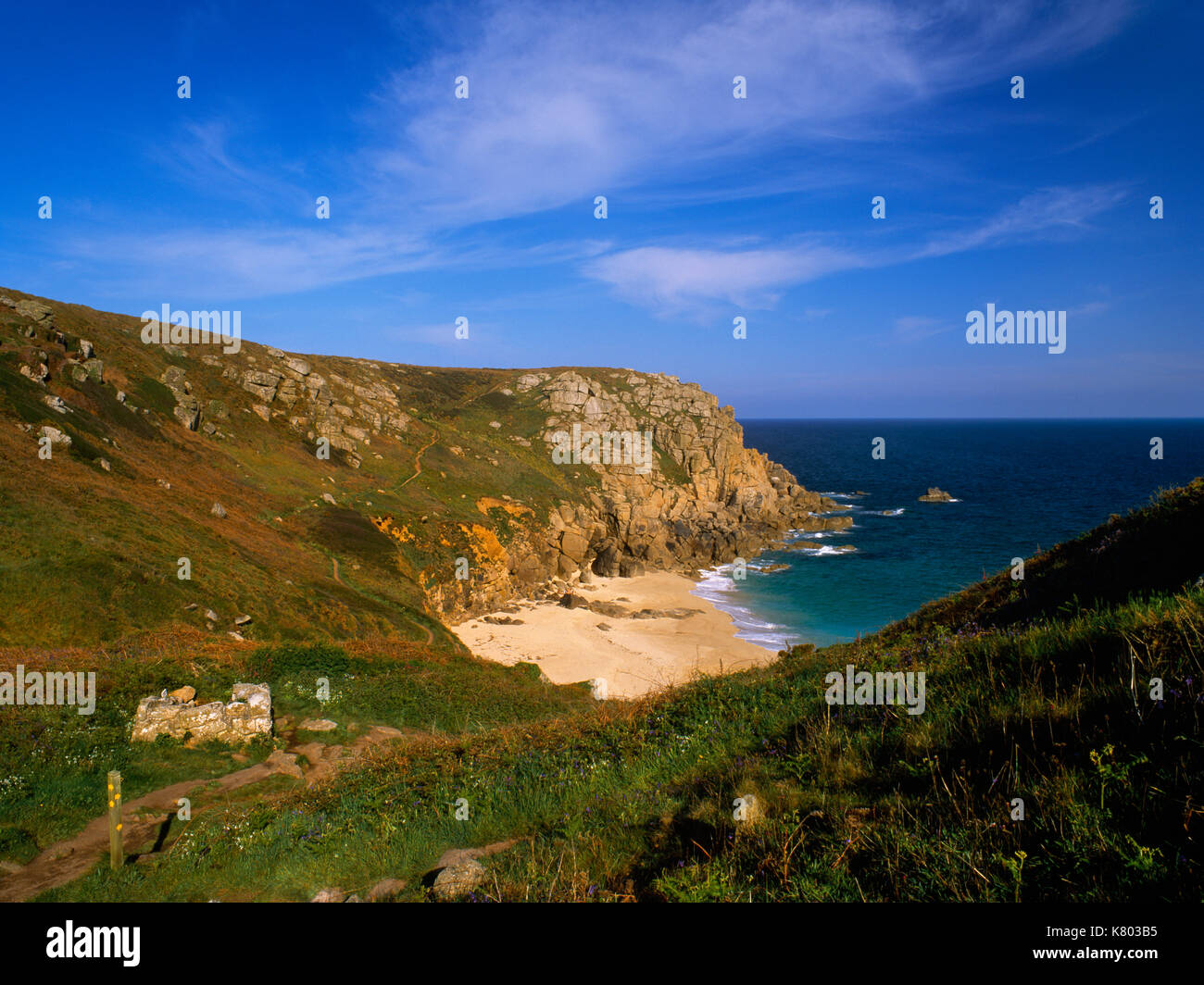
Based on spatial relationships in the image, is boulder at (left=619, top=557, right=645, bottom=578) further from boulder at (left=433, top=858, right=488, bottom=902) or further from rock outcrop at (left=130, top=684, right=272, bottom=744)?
boulder at (left=433, top=858, right=488, bottom=902)

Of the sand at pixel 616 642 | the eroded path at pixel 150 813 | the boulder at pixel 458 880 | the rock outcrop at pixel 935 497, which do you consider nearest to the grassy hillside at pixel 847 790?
the boulder at pixel 458 880

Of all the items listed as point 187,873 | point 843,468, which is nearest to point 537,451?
point 187,873

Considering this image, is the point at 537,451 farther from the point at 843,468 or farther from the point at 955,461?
the point at 955,461

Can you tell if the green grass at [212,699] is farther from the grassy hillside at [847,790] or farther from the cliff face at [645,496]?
the cliff face at [645,496]

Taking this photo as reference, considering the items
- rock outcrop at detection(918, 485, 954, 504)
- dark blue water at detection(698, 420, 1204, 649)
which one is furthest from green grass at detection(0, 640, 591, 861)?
rock outcrop at detection(918, 485, 954, 504)

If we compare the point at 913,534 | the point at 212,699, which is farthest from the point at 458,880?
the point at 913,534

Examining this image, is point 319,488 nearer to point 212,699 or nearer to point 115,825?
point 212,699
